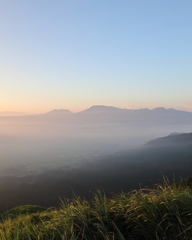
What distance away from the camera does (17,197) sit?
5581 inches

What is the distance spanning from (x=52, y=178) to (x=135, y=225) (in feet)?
679

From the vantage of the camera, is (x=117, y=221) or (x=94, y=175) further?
(x=94, y=175)

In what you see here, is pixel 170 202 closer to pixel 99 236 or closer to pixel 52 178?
pixel 99 236

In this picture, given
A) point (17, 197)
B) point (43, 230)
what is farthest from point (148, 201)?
point (17, 197)

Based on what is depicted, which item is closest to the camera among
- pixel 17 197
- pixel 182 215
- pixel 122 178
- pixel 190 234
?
pixel 190 234

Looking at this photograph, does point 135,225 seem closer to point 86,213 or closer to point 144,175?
point 86,213

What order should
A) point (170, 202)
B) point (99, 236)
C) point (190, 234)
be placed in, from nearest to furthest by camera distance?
point (190, 234) < point (99, 236) < point (170, 202)

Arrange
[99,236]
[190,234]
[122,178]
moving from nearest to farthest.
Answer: [190,234]
[99,236]
[122,178]

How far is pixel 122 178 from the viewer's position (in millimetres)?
166625

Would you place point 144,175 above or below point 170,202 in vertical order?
below

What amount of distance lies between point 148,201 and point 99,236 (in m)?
1.39

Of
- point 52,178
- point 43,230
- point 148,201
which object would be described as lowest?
point 52,178

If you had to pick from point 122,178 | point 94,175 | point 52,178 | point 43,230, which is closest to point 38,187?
point 52,178

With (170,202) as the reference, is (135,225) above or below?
below
